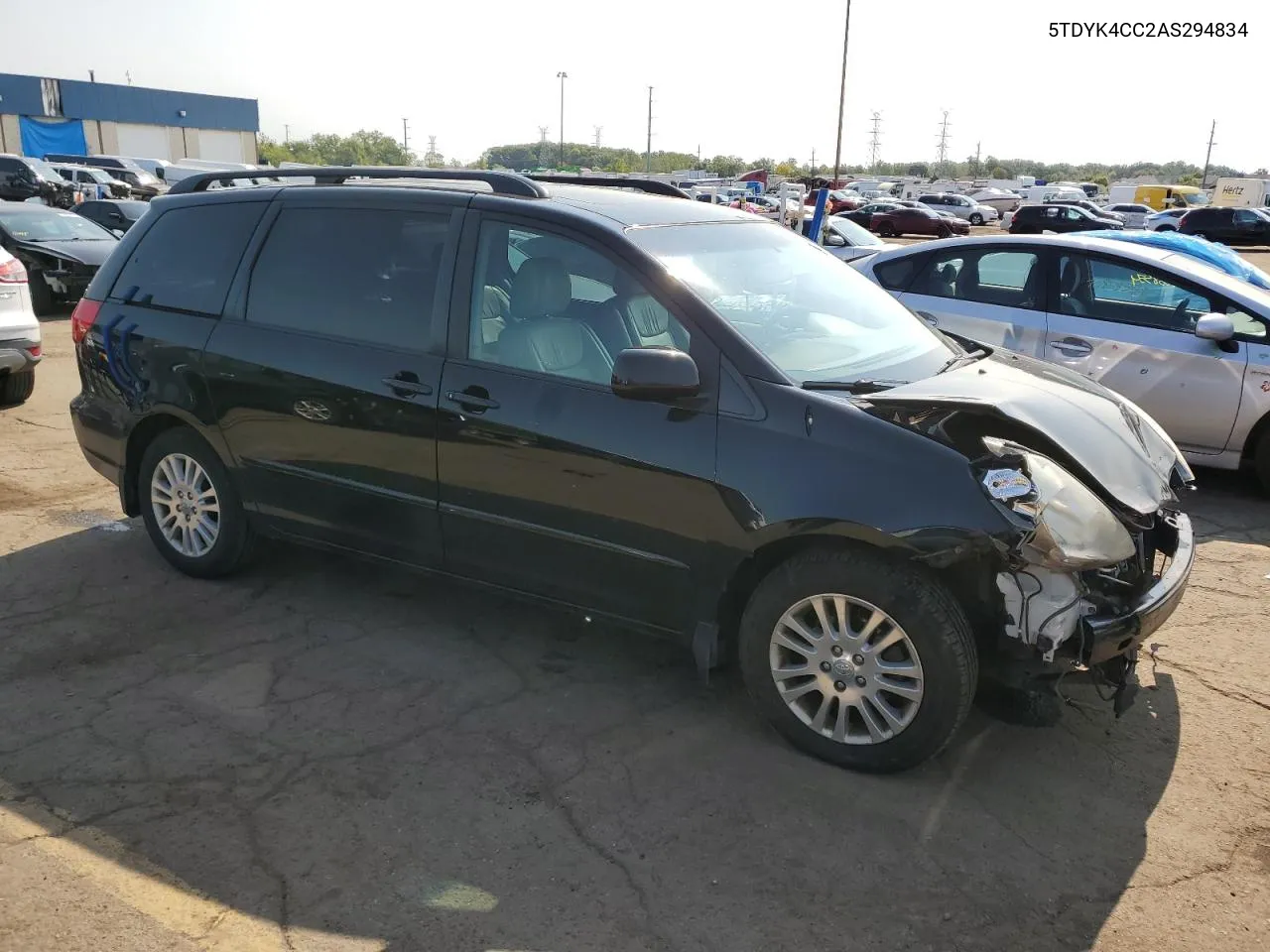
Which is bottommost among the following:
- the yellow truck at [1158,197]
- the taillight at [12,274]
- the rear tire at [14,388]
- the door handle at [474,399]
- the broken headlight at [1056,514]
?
the rear tire at [14,388]

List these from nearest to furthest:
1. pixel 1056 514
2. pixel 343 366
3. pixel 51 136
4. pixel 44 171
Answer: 1. pixel 1056 514
2. pixel 343 366
3. pixel 44 171
4. pixel 51 136

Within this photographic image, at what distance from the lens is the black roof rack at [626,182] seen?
4910 mm

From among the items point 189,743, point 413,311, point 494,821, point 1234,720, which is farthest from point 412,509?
point 1234,720

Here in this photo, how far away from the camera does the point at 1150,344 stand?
6703 millimetres

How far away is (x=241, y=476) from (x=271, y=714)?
4.39 ft

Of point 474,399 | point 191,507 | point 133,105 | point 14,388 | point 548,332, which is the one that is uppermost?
point 133,105

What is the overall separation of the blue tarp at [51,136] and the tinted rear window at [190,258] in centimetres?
6201

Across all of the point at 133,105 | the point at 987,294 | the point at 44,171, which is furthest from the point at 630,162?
the point at 987,294

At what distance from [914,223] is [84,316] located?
37.9 metres

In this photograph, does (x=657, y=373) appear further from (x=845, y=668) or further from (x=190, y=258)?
(x=190, y=258)

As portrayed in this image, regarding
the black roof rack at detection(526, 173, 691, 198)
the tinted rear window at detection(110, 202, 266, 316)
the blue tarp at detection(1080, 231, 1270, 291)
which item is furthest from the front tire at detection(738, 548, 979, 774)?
the blue tarp at detection(1080, 231, 1270, 291)

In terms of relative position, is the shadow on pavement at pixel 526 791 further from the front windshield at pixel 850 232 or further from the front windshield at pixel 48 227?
the front windshield at pixel 850 232

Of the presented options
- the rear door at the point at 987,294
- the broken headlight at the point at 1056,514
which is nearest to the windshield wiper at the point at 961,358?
the broken headlight at the point at 1056,514

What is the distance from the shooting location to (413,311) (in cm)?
409
